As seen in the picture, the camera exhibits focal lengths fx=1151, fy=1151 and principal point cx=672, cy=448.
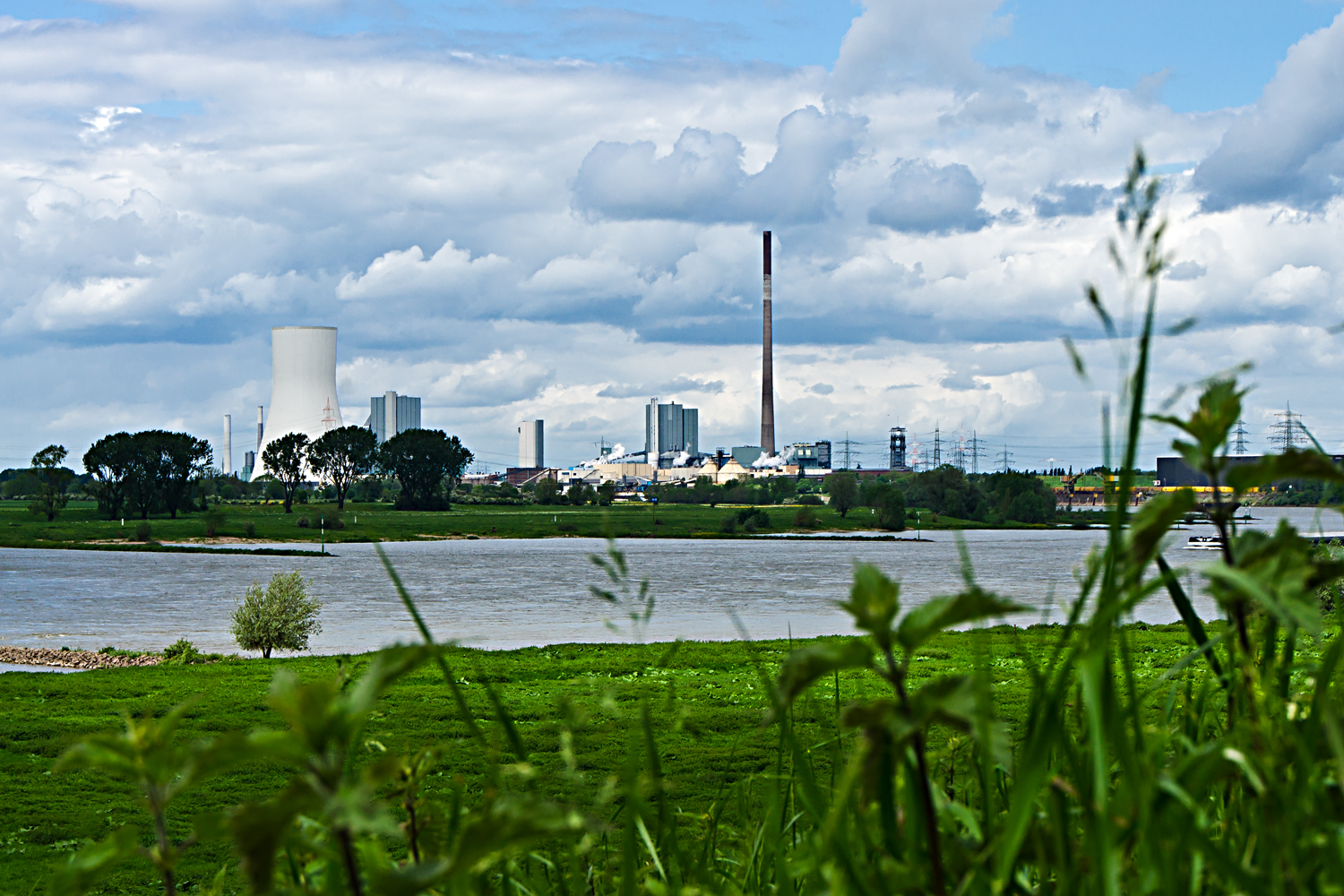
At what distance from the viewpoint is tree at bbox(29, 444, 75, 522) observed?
71062mm

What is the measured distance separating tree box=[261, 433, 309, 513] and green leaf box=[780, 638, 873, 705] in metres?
85.0

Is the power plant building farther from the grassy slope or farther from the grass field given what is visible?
the grassy slope

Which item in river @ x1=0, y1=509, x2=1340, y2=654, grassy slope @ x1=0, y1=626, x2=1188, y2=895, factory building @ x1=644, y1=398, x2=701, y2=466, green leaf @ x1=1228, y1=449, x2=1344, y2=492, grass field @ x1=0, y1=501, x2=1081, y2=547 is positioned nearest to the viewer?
green leaf @ x1=1228, y1=449, x2=1344, y2=492

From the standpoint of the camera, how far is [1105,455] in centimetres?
72

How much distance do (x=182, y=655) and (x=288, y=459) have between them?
64509 millimetres

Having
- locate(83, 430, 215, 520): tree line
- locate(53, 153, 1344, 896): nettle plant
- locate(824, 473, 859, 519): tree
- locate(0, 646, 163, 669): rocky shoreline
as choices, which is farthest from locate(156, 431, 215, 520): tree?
locate(53, 153, 1344, 896): nettle plant

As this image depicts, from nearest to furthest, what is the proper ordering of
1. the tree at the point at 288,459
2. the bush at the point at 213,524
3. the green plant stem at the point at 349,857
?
the green plant stem at the point at 349,857
the bush at the point at 213,524
the tree at the point at 288,459

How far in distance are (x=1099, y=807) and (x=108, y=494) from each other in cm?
8568

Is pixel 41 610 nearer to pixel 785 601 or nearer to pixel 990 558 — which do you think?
pixel 785 601

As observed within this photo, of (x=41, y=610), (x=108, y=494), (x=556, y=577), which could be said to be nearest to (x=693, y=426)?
(x=108, y=494)

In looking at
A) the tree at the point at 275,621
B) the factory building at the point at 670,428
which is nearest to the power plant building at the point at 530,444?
the factory building at the point at 670,428

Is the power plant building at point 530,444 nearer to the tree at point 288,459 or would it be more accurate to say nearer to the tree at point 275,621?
the tree at point 288,459

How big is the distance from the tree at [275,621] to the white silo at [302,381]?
53587 mm

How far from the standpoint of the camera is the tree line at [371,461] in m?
83.5
